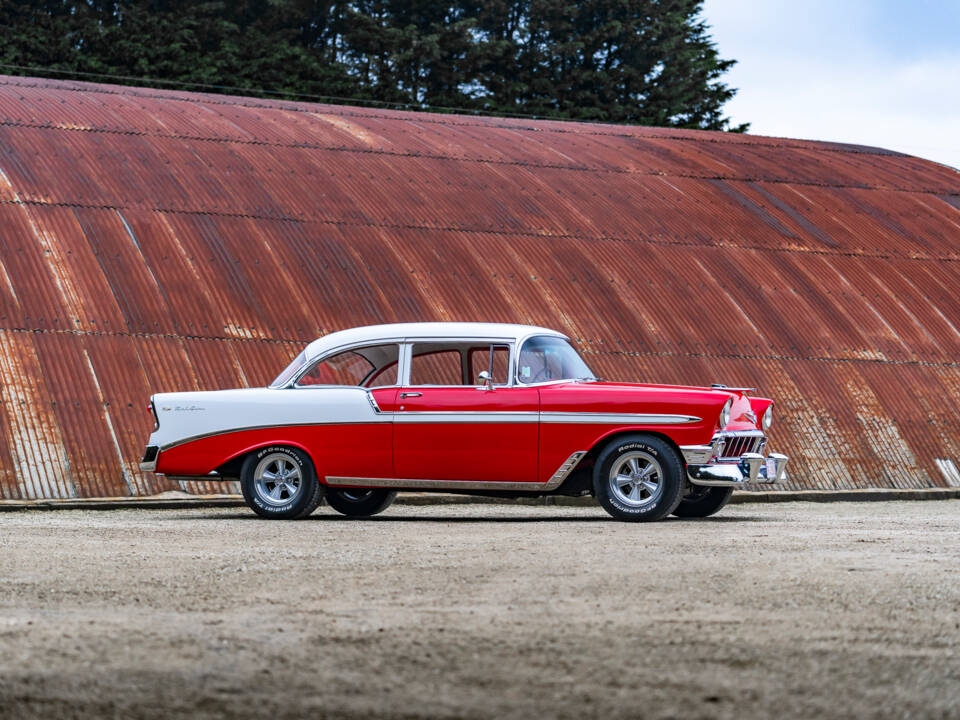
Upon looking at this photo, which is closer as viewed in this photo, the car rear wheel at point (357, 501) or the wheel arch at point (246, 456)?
the wheel arch at point (246, 456)

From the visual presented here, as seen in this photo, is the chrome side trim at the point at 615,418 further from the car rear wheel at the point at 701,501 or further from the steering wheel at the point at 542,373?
the car rear wheel at the point at 701,501

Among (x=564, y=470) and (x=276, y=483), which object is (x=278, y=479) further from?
(x=564, y=470)

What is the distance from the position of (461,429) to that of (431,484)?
532mm

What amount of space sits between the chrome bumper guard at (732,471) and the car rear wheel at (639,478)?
0.15 meters

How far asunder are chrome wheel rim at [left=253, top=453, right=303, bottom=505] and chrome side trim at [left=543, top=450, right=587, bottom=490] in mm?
2178

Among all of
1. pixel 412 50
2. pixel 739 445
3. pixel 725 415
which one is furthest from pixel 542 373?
pixel 412 50

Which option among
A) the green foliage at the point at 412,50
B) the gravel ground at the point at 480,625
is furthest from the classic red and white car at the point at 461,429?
the green foliage at the point at 412,50

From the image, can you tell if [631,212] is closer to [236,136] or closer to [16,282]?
[236,136]

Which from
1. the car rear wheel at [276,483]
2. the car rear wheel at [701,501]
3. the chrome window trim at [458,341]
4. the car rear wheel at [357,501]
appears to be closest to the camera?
the chrome window trim at [458,341]

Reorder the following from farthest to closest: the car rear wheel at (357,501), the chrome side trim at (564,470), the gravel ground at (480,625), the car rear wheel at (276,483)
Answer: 1. the car rear wheel at (357,501)
2. the car rear wheel at (276,483)
3. the chrome side trim at (564,470)
4. the gravel ground at (480,625)

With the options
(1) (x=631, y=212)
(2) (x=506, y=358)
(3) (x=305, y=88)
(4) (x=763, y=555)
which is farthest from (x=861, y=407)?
(3) (x=305, y=88)

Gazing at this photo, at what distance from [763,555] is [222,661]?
442 cm

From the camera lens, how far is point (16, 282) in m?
15.6

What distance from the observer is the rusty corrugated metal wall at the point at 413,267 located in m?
15.2
